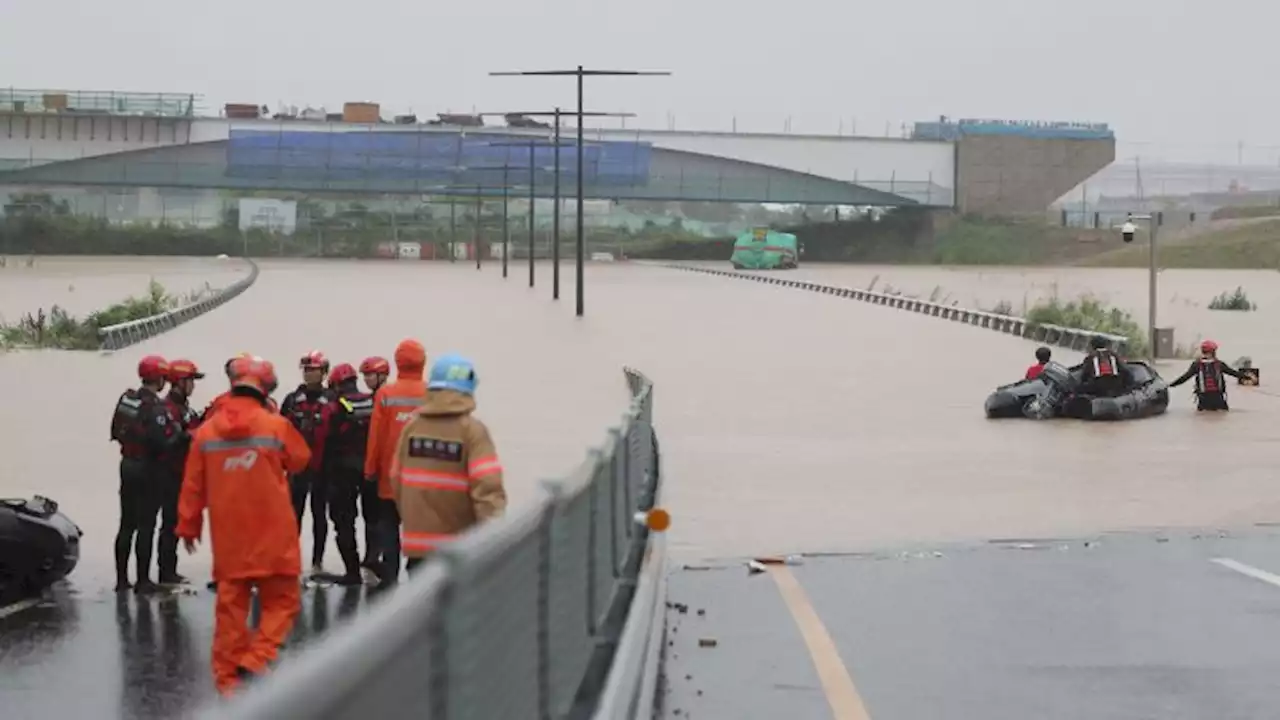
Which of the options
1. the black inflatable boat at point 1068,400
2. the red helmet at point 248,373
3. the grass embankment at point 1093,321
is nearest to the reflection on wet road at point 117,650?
the red helmet at point 248,373

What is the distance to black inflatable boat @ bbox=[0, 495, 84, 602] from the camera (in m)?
14.1

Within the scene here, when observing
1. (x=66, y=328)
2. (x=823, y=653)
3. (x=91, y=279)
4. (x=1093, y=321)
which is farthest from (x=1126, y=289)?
(x=823, y=653)

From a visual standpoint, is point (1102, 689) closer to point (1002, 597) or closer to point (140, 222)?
point (1002, 597)

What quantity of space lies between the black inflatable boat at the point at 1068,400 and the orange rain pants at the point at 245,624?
21.7 m

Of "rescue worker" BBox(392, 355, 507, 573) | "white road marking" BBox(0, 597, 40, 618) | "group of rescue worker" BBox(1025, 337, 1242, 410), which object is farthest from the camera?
"group of rescue worker" BBox(1025, 337, 1242, 410)

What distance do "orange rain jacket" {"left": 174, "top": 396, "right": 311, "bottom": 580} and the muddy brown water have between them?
5.41 metres

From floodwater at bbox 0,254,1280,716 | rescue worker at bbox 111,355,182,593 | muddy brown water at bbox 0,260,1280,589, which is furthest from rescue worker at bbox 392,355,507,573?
muddy brown water at bbox 0,260,1280,589

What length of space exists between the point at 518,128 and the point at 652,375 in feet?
344

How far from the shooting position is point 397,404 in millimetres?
12461

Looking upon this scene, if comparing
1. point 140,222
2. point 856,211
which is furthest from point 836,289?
point 140,222

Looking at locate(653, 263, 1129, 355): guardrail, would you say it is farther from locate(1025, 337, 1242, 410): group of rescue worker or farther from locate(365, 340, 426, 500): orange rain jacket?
locate(365, 340, 426, 500): orange rain jacket

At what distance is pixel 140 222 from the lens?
16638 cm

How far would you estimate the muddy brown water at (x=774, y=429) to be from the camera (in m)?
19.9

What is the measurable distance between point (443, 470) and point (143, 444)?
14.7 ft
